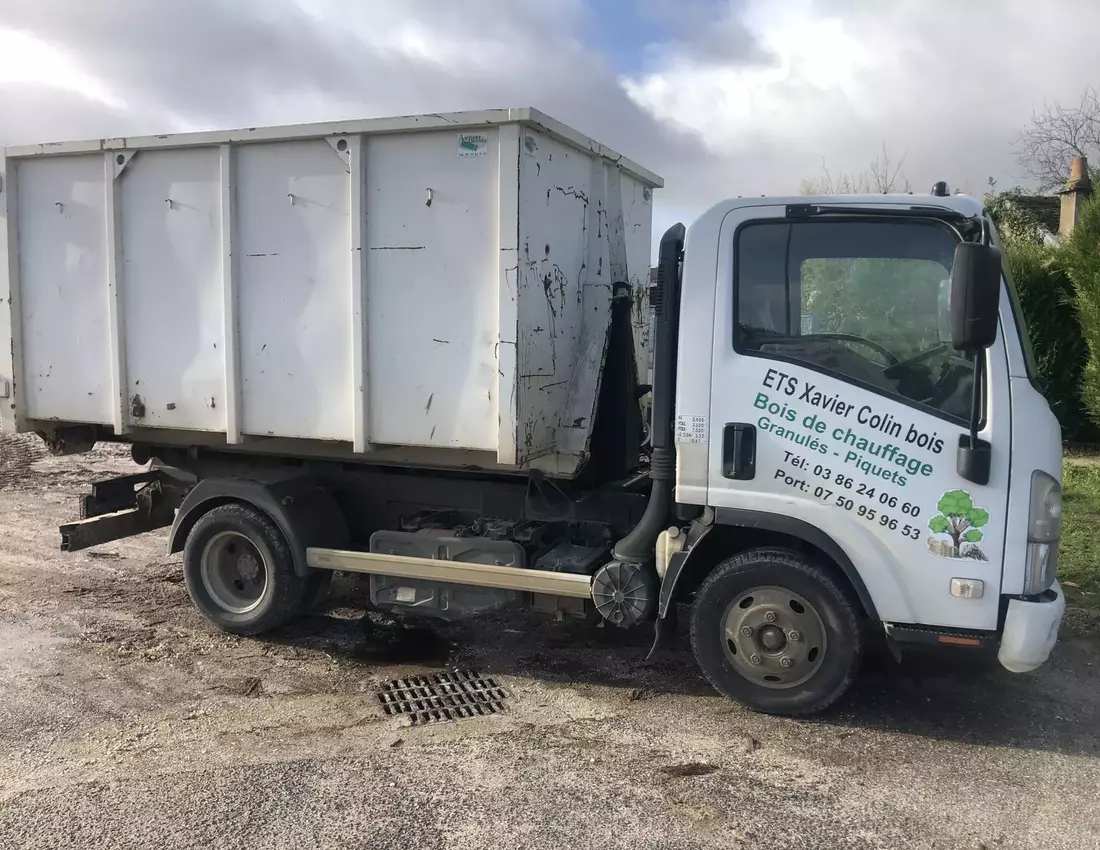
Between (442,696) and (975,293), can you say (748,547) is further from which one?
(442,696)

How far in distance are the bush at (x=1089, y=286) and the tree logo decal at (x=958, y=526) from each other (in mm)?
8545

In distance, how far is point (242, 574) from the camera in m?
5.91

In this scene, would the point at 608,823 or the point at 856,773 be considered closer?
the point at 608,823

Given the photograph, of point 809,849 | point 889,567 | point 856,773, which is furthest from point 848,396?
point 809,849

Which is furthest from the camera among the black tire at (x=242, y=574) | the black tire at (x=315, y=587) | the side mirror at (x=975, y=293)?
the black tire at (x=315, y=587)

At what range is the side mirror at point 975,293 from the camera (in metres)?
3.66

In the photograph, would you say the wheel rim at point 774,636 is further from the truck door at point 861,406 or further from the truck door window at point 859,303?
the truck door window at point 859,303

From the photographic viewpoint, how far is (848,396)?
416 cm

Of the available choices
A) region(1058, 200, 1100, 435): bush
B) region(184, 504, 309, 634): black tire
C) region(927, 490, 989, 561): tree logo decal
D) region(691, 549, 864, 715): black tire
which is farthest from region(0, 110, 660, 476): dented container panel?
region(1058, 200, 1100, 435): bush

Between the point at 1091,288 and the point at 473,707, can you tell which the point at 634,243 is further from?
the point at 1091,288

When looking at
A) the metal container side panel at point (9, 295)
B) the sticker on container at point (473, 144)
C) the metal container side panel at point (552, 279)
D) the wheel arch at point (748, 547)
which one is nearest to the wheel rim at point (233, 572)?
the metal container side panel at point (9, 295)

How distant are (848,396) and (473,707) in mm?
2492

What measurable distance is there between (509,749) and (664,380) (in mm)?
1971

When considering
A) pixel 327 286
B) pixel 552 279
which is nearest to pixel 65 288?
pixel 327 286
